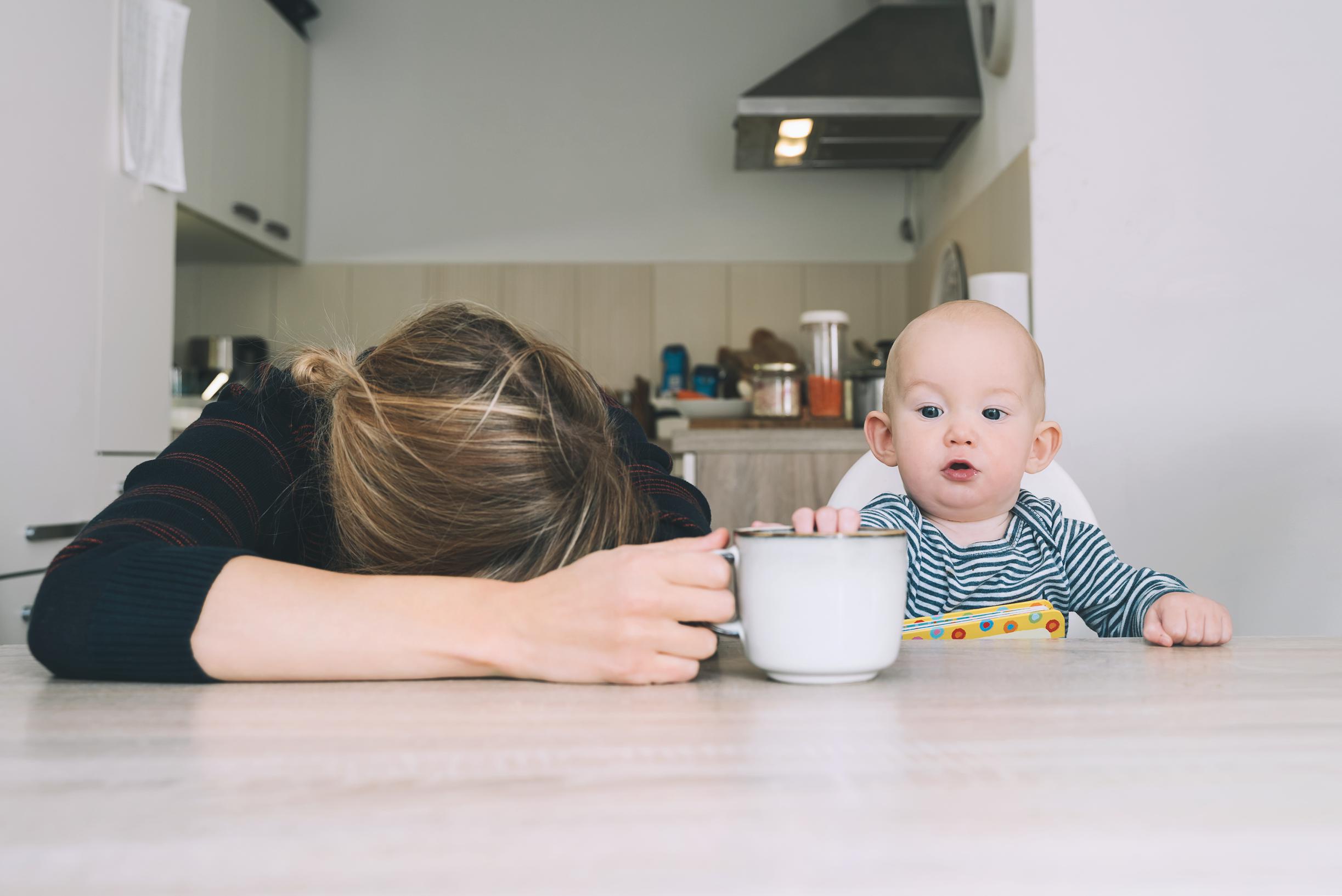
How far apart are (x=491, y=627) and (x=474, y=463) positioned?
0.13 m

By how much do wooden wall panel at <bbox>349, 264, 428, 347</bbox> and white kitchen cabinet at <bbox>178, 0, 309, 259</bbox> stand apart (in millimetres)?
231

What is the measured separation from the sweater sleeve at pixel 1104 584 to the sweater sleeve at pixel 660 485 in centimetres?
36

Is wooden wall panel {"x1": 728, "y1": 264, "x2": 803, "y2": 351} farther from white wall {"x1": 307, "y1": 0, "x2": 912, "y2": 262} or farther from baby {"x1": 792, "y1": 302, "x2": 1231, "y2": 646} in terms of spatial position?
baby {"x1": 792, "y1": 302, "x2": 1231, "y2": 646}

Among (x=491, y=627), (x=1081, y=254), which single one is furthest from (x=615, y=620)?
(x=1081, y=254)

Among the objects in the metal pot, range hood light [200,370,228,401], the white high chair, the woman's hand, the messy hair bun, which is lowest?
the woman's hand

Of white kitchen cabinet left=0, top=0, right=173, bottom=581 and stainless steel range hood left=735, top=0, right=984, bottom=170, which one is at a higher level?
stainless steel range hood left=735, top=0, right=984, bottom=170

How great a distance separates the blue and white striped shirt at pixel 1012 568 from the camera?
944 millimetres

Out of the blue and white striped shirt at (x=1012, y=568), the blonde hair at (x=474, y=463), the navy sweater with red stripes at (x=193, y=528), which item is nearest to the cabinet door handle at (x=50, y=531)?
the navy sweater with red stripes at (x=193, y=528)

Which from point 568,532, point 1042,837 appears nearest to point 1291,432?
point 568,532

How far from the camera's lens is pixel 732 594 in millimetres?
548

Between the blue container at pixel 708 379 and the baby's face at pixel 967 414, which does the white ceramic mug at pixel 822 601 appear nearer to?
the baby's face at pixel 967 414

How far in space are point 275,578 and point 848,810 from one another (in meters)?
0.36

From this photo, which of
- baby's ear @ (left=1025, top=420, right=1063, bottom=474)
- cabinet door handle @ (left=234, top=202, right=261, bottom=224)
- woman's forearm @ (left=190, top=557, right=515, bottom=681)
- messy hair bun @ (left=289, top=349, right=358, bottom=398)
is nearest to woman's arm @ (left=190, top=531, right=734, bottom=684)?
woman's forearm @ (left=190, top=557, right=515, bottom=681)

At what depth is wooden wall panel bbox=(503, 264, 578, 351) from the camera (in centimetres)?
361
